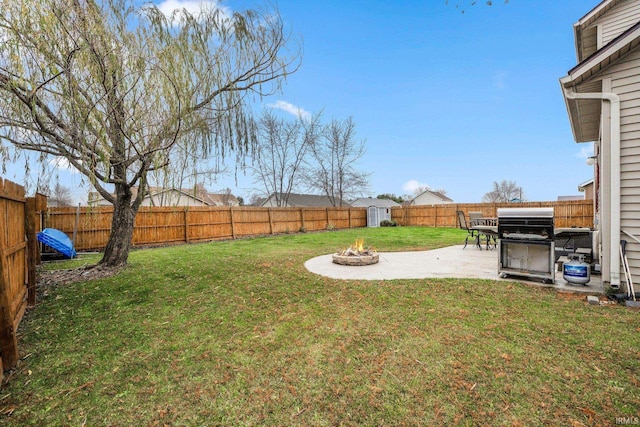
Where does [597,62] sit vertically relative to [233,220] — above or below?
above

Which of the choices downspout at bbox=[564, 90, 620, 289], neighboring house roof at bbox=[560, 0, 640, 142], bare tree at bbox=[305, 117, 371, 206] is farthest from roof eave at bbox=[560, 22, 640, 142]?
bare tree at bbox=[305, 117, 371, 206]

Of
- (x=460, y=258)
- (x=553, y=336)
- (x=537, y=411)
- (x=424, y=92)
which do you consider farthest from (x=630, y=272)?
(x=424, y=92)

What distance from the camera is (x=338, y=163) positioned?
21688mm

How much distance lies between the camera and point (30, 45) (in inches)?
105

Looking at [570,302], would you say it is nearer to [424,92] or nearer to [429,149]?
[424,92]

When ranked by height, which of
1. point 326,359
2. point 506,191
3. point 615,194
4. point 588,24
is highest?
point 588,24

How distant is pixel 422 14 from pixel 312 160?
1610 centimetres

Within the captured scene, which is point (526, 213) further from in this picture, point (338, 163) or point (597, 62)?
point (338, 163)

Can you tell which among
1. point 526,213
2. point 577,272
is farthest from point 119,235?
point 577,272

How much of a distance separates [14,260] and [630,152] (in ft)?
24.5

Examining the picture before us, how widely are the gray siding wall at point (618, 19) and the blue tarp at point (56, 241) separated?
13975 mm

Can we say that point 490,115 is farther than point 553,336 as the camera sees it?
Yes

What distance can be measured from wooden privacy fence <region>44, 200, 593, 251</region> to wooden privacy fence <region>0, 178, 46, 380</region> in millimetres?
1440

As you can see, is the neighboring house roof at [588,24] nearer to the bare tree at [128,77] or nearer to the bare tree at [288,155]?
the bare tree at [128,77]
